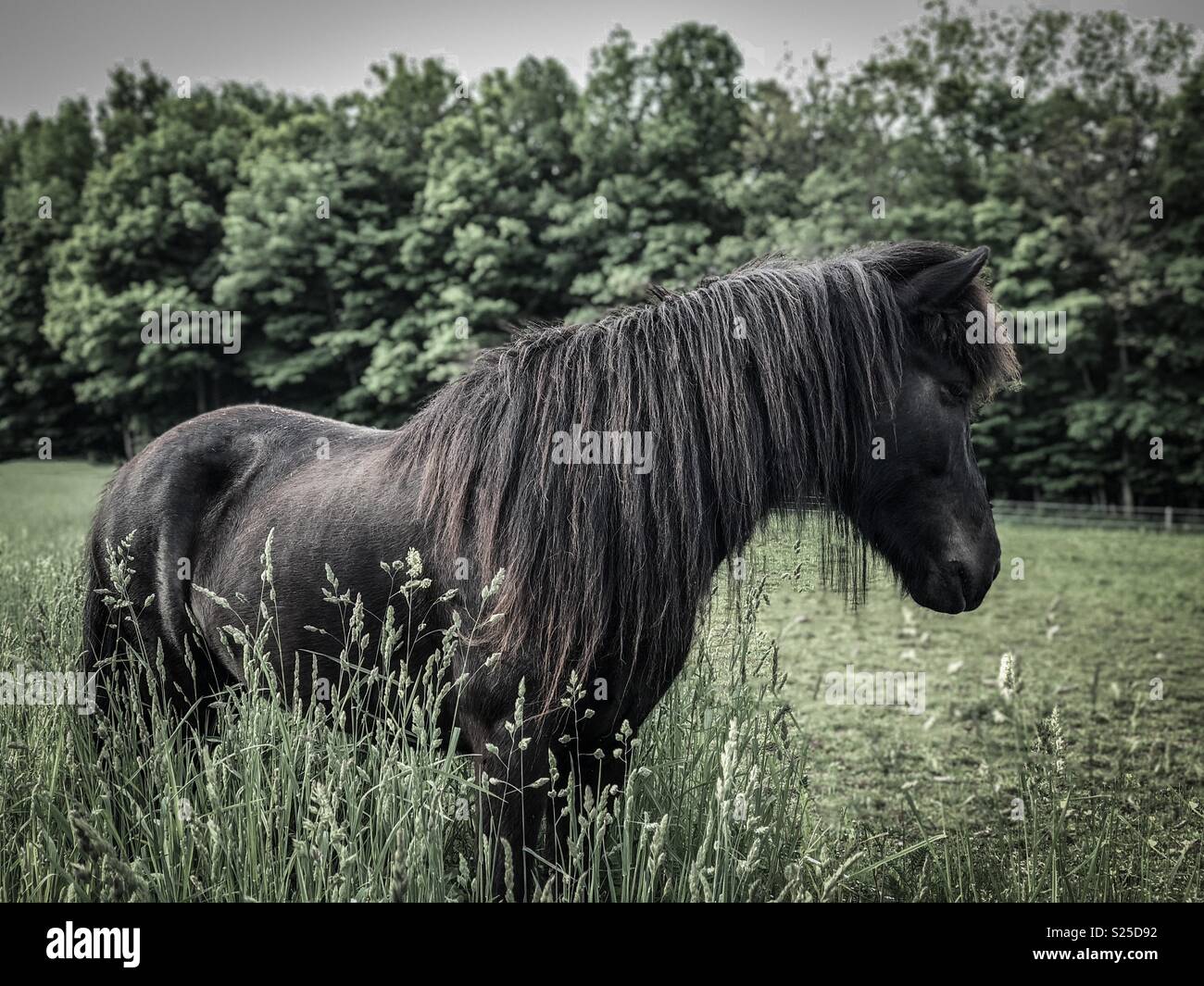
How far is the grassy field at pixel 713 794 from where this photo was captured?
2.07m

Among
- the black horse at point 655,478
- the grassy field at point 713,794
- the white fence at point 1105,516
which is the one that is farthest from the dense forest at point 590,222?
the black horse at point 655,478

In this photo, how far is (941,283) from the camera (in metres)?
2.53

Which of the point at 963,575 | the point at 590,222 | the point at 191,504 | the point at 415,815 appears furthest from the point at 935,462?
the point at 590,222

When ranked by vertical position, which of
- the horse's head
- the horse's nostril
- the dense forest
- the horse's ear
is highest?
the dense forest

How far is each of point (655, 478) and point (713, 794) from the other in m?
1.29

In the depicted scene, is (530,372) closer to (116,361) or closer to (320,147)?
(116,361)

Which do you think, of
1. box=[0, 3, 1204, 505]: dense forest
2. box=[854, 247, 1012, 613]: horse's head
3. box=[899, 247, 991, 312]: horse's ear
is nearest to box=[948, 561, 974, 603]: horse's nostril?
box=[854, 247, 1012, 613]: horse's head

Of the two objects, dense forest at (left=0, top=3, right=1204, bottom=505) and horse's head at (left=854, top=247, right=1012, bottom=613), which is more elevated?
dense forest at (left=0, top=3, right=1204, bottom=505)

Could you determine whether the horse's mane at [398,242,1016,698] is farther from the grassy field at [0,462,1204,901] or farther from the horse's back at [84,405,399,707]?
the horse's back at [84,405,399,707]

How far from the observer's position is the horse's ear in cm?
249

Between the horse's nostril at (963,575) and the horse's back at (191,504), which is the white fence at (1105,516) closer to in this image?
the horse's nostril at (963,575)

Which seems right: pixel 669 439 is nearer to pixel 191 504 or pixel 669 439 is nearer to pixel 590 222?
pixel 191 504

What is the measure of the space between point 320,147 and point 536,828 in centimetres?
2947
